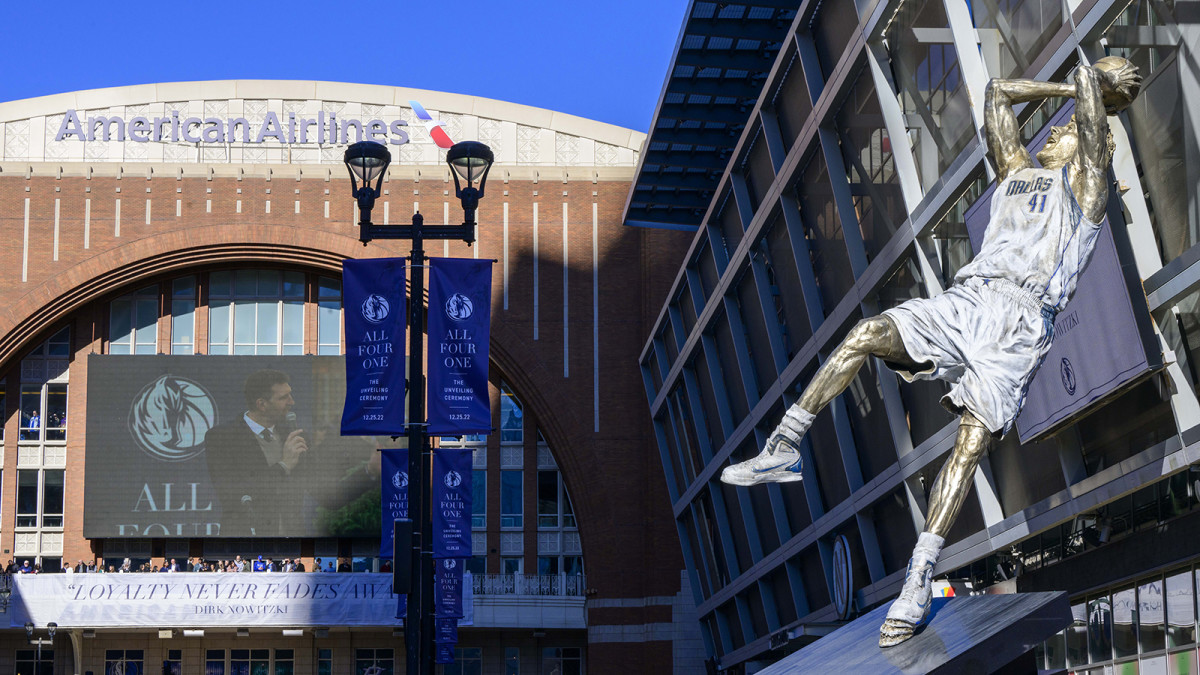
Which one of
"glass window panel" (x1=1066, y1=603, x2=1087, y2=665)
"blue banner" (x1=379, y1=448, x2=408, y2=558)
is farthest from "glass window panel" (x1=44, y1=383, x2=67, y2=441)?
"glass window panel" (x1=1066, y1=603, x2=1087, y2=665)

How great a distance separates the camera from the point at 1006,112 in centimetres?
730

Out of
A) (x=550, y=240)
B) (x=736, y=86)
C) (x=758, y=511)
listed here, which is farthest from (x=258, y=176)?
(x=758, y=511)

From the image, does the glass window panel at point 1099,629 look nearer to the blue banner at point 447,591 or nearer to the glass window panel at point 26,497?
the blue banner at point 447,591

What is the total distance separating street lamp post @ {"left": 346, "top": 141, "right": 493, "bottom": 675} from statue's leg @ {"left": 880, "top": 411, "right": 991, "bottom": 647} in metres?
8.57

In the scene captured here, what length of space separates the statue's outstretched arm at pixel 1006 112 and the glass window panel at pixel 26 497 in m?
48.5

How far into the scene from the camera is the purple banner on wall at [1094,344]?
11.6 m

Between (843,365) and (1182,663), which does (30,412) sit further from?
(843,365)

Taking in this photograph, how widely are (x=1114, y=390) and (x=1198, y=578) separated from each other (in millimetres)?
2098

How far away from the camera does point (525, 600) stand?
48.3 metres

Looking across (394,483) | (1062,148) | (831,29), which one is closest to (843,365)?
(1062,148)

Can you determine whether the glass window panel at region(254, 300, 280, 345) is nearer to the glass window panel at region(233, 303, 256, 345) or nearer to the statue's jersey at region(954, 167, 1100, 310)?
the glass window panel at region(233, 303, 256, 345)

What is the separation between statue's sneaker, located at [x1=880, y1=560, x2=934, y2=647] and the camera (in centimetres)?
645

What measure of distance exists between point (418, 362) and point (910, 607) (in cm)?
1012

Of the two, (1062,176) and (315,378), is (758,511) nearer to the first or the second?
(1062,176)
